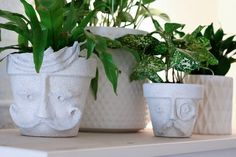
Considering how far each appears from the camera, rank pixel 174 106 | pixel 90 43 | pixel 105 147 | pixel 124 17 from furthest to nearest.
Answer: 1. pixel 124 17
2. pixel 174 106
3. pixel 90 43
4. pixel 105 147

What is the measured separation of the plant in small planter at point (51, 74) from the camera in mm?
684

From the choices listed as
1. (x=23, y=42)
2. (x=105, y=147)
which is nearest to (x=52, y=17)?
(x=23, y=42)

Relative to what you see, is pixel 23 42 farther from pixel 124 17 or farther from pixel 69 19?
pixel 124 17

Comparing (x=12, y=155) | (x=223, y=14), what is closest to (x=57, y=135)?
(x=12, y=155)

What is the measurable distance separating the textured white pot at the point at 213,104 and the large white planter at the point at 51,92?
1.13 ft

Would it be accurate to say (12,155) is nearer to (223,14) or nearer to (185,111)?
(185,111)

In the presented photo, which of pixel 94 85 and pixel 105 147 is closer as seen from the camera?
pixel 105 147

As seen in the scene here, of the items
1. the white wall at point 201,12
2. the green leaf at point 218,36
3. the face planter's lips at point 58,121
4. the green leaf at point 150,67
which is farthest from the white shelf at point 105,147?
the white wall at point 201,12

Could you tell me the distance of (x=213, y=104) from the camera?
96 centimetres

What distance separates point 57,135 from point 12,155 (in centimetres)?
16

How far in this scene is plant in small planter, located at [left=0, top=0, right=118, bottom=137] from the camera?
68 cm

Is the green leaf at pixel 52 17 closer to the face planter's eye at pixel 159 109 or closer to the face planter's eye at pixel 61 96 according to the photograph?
the face planter's eye at pixel 61 96

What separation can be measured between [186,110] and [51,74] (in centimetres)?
26

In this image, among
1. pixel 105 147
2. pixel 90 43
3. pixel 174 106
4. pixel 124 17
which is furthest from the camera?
pixel 124 17
